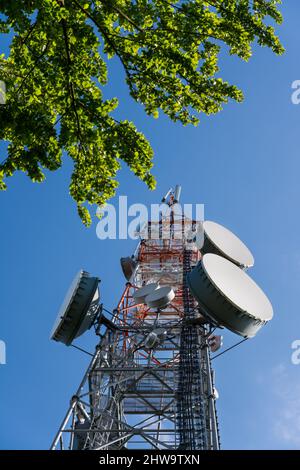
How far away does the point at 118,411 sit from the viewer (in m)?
13.7

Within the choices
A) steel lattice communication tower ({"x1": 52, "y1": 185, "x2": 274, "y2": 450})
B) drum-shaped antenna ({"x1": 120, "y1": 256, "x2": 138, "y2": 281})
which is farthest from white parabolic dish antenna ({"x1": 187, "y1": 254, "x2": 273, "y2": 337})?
drum-shaped antenna ({"x1": 120, "y1": 256, "x2": 138, "y2": 281})

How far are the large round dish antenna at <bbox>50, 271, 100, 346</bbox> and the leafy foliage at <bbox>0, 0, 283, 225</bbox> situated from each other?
3663 millimetres

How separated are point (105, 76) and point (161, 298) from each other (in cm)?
732

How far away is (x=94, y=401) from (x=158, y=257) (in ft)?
29.4

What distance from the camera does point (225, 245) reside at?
16734mm

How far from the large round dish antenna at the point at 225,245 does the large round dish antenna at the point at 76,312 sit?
447cm

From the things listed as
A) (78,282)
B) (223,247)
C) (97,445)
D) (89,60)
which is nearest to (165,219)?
(223,247)

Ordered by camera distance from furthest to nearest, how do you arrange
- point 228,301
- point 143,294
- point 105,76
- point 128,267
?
point 128,267 → point 143,294 → point 228,301 → point 105,76

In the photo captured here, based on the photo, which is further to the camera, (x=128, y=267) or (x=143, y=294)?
(x=128, y=267)

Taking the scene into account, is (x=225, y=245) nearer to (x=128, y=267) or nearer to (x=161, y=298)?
(x=161, y=298)

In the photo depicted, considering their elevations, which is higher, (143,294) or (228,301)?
(143,294)

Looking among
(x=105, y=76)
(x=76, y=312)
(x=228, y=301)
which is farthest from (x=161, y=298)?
(x=105, y=76)

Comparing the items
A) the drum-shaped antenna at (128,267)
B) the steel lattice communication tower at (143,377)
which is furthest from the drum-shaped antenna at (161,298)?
the drum-shaped antenna at (128,267)

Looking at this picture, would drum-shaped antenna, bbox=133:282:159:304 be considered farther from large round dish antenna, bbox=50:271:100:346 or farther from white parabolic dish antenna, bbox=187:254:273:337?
white parabolic dish antenna, bbox=187:254:273:337
